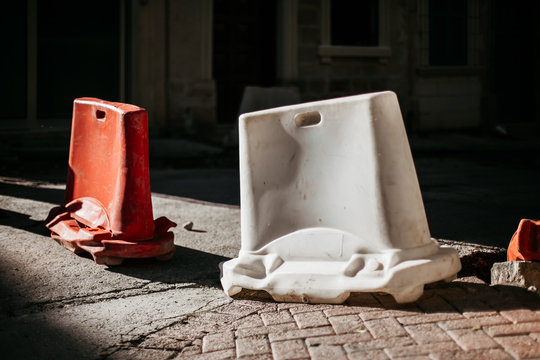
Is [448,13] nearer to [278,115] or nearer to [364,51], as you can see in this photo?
[364,51]

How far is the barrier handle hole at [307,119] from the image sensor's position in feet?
12.8

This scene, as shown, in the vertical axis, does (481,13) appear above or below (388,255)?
above

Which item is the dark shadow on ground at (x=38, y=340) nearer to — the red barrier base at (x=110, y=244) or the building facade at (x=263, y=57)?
the red barrier base at (x=110, y=244)

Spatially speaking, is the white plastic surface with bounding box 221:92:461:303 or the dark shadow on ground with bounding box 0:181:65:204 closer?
the white plastic surface with bounding box 221:92:461:303

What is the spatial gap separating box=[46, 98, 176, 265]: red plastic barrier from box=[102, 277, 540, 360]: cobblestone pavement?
958mm

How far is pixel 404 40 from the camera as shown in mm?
14312

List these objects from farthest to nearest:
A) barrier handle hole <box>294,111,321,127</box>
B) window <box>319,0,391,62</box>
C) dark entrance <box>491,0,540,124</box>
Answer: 1. dark entrance <box>491,0,540,124</box>
2. window <box>319,0,391,62</box>
3. barrier handle hole <box>294,111,321,127</box>

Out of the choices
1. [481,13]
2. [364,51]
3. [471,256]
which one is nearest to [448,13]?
[481,13]

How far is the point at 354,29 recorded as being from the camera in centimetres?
1392

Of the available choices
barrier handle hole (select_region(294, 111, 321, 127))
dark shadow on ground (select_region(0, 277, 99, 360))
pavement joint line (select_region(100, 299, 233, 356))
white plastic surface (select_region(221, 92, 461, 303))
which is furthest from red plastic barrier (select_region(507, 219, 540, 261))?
dark shadow on ground (select_region(0, 277, 99, 360))

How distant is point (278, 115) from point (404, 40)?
10935 millimetres

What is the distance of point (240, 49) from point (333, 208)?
980 cm

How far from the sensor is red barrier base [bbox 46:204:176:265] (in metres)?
4.40

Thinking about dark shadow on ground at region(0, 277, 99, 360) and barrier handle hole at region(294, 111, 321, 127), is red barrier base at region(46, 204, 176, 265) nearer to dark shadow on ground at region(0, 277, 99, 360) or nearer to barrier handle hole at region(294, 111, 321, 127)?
dark shadow on ground at region(0, 277, 99, 360)
